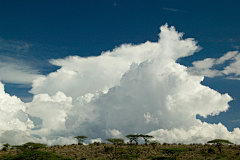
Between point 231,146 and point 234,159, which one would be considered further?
point 231,146

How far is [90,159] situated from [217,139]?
3940cm

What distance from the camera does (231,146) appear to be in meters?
69.8

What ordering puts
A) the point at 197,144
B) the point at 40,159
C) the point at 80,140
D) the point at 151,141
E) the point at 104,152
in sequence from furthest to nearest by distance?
1. the point at 80,140
2. the point at 197,144
3. the point at 151,141
4. the point at 104,152
5. the point at 40,159

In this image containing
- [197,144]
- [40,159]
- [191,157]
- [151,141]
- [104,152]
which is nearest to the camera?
[40,159]

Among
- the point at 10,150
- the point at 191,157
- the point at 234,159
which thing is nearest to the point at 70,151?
the point at 10,150

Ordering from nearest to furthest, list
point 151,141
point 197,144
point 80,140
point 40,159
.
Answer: point 40,159
point 151,141
point 197,144
point 80,140

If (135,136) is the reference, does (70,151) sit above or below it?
below

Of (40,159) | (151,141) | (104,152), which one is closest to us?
(40,159)

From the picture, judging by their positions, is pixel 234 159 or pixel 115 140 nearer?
pixel 234 159

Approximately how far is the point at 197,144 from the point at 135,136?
24.4m

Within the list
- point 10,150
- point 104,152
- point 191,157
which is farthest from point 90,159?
point 10,150

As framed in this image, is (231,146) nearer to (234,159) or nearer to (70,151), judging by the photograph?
(234,159)

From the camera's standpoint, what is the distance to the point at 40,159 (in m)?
50.6

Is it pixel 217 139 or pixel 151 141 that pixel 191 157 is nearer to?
pixel 217 139
